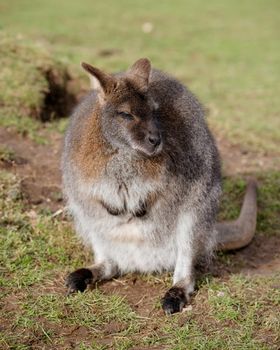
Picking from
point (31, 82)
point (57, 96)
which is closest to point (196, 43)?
point (57, 96)

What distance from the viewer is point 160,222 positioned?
3887 millimetres

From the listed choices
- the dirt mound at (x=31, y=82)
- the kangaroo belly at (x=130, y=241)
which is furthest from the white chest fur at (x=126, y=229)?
the dirt mound at (x=31, y=82)

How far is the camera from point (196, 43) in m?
11.9

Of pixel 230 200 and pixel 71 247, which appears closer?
pixel 71 247

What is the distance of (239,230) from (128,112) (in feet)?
5.22

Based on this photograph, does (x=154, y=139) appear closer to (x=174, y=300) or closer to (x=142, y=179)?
(x=142, y=179)

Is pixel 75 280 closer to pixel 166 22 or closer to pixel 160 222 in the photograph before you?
pixel 160 222

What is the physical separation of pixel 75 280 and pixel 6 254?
56 cm

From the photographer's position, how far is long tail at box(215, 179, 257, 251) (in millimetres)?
4559

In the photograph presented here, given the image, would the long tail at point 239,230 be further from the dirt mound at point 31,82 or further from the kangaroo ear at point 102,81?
the dirt mound at point 31,82

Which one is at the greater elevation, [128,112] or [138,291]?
[128,112]

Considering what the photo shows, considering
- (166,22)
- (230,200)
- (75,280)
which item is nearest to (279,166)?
(230,200)

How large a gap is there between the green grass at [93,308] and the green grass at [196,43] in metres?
2.99

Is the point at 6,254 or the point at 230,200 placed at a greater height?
the point at 6,254
